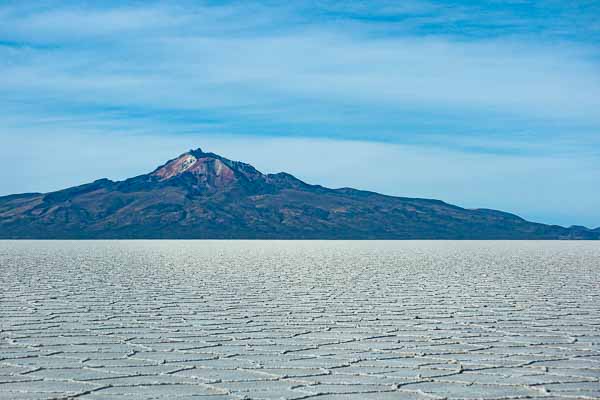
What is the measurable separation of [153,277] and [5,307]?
688 centimetres

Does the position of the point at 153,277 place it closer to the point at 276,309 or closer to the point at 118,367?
the point at 276,309

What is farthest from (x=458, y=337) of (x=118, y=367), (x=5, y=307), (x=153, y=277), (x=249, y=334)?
(x=153, y=277)

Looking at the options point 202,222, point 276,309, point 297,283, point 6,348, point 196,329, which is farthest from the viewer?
point 202,222

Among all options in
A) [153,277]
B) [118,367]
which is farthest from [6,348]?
[153,277]

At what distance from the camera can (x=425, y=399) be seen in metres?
4.48

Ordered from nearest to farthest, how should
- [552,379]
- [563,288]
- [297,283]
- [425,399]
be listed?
[425,399], [552,379], [563,288], [297,283]

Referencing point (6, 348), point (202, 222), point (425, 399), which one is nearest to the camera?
point (425, 399)

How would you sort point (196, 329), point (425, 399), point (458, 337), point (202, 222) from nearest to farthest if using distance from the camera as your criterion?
point (425, 399)
point (458, 337)
point (196, 329)
point (202, 222)

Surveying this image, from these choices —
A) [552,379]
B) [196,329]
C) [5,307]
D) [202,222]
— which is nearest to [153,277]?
[5,307]

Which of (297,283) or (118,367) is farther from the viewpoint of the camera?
(297,283)

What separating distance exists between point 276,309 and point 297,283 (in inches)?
189

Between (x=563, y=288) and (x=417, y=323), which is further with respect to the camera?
(x=563, y=288)

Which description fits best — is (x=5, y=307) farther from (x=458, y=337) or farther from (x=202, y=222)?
(x=202, y=222)

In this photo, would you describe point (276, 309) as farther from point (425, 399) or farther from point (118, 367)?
point (425, 399)
